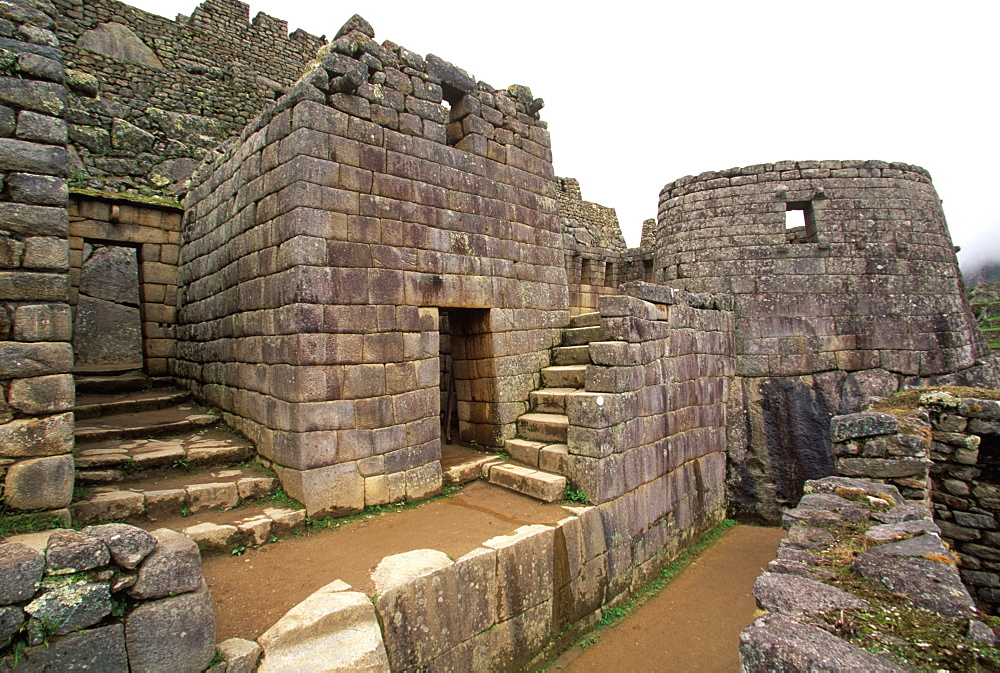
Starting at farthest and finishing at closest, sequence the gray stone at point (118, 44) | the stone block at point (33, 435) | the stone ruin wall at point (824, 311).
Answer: the gray stone at point (118, 44) < the stone ruin wall at point (824, 311) < the stone block at point (33, 435)

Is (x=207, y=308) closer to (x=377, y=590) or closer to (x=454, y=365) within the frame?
(x=454, y=365)

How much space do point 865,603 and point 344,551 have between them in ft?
12.3

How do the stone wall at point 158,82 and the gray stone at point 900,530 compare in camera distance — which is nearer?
the gray stone at point 900,530

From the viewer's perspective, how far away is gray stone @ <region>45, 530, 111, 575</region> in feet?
8.33

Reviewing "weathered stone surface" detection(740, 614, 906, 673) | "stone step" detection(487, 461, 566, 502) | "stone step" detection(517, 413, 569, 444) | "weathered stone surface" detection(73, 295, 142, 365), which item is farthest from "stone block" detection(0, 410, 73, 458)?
"weathered stone surface" detection(73, 295, 142, 365)

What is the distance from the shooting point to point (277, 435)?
516 centimetres

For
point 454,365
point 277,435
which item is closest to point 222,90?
point 454,365

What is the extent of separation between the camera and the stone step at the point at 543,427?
250 inches

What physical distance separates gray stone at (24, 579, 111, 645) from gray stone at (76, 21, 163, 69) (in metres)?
13.4

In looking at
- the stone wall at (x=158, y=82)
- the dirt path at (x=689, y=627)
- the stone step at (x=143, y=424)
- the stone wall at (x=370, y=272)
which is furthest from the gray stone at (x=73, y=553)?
the stone wall at (x=158, y=82)

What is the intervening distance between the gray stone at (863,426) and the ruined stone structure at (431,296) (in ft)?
6.63

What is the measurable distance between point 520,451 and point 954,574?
4.23m

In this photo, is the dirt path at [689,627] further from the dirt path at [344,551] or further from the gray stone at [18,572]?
the gray stone at [18,572]

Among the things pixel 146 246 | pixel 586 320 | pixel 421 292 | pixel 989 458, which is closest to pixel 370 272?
pixel 421 292
